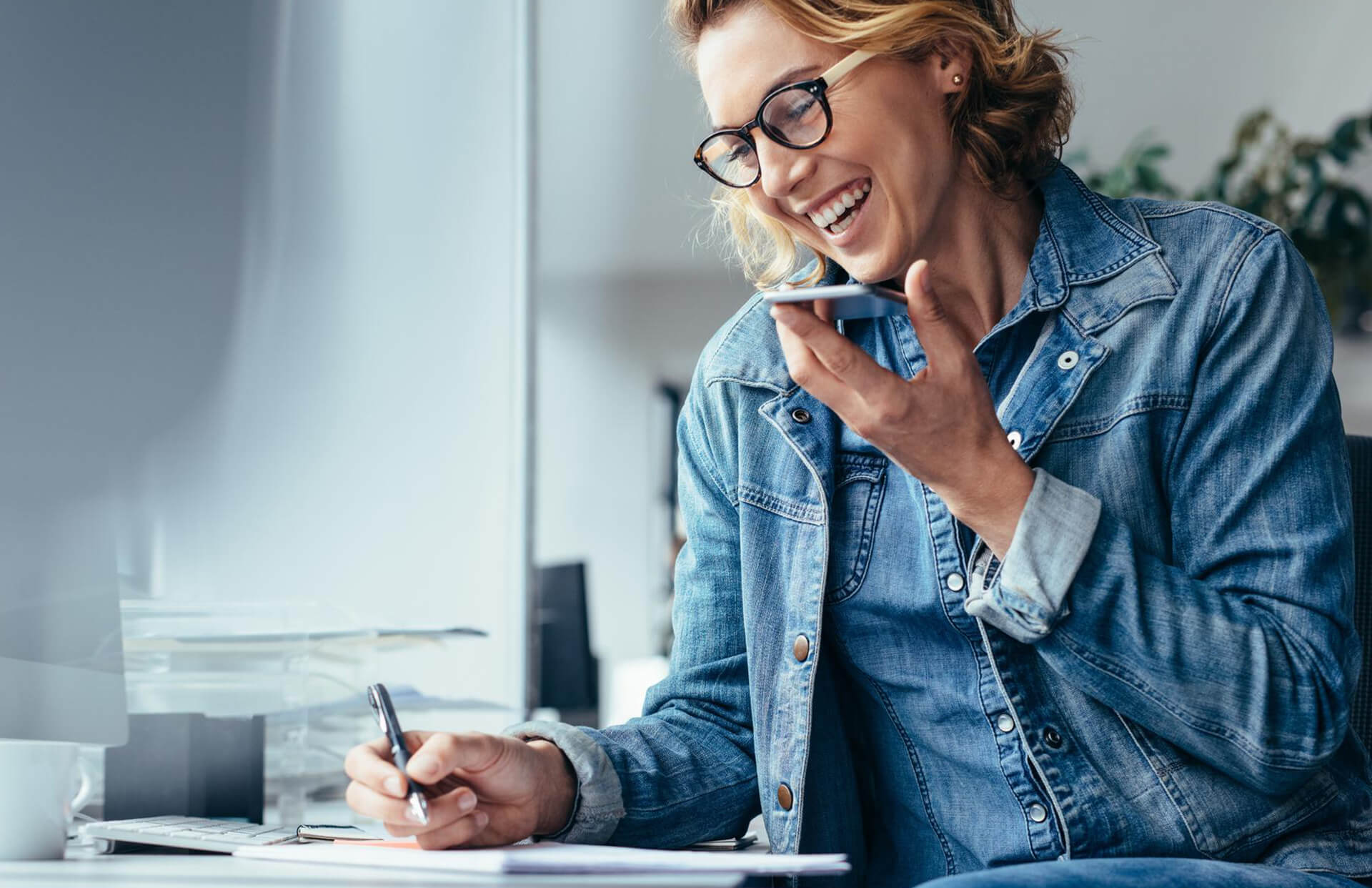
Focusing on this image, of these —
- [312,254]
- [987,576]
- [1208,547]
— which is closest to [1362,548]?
[1208,547]

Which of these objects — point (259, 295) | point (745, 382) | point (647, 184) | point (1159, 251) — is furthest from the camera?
point (647, 184)

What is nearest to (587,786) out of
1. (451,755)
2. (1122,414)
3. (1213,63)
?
(451,755)

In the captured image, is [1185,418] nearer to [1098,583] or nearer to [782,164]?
[1098,583]

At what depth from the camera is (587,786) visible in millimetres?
875

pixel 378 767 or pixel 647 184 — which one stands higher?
pixel 647 184

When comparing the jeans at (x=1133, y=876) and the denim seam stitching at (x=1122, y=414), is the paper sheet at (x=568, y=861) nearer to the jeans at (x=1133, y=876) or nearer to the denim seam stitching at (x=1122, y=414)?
the jeans at (x=1133, y=876)

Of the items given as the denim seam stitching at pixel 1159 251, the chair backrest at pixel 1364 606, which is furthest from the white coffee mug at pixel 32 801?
the chair backrest at pixel 1364 606

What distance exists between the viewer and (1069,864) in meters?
0.72

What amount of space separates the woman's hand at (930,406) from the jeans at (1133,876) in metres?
0.21

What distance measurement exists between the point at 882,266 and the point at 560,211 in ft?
19.1

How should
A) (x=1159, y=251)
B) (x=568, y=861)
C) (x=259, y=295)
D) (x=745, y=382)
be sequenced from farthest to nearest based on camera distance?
(x=259, y=295)
(x=745, y=382)
(x=1159, y=251)
(x=568, y=861)

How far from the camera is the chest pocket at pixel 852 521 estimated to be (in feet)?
3.34

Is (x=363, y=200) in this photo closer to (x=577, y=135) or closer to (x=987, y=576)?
(x=987, y=576)

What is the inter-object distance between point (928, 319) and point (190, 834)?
2.01 feet
